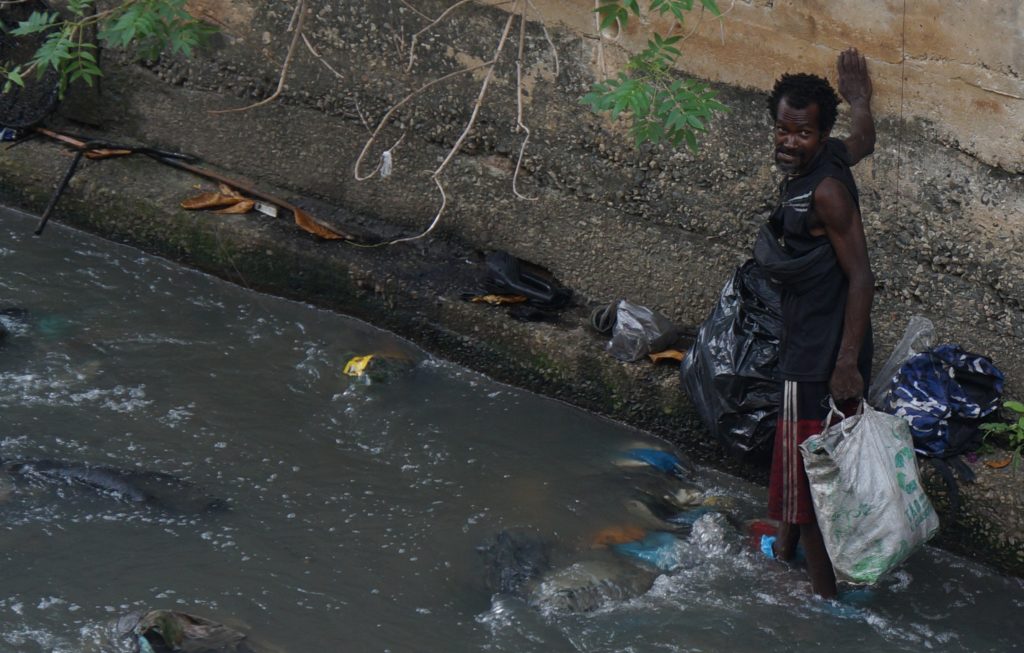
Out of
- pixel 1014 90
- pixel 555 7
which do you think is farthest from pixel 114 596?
pixel 1014 90

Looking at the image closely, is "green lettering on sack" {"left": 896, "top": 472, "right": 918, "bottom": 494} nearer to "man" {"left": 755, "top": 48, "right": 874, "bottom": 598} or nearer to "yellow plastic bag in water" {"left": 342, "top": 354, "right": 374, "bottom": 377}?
"man" {"left": 755, "top": 48, "right": 874, "bottom": 598}

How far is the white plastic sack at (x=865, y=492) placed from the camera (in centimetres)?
369

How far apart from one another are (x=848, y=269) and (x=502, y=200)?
73.4 inches

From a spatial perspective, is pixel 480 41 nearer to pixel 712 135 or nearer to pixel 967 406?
pixel 712 135

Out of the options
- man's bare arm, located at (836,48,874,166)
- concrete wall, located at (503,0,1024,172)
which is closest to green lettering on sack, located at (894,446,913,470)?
man's bare arm, located at (836,48,874,166)

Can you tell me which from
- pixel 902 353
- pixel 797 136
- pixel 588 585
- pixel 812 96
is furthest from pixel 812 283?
pixel 588 585

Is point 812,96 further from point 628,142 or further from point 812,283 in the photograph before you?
point 628,142

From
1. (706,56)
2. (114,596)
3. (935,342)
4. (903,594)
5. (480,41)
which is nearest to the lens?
(114,596)

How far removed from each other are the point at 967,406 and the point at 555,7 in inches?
82.6

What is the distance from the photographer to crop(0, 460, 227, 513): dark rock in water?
3.99 meters

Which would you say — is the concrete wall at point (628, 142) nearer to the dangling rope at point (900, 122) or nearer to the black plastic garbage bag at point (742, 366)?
the dangling rope at point (900, 122)

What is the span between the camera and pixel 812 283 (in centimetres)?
371

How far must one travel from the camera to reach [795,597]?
3.96 metres

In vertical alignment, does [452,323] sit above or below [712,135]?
below
